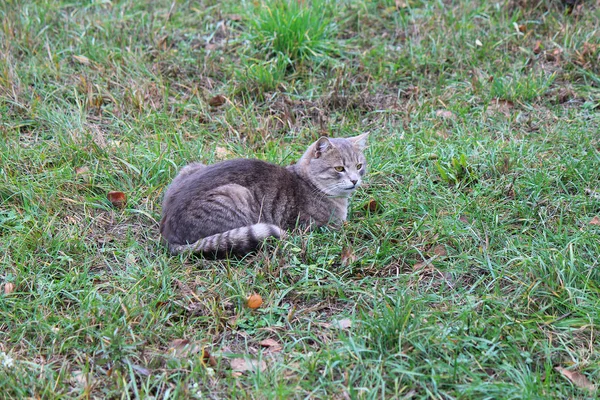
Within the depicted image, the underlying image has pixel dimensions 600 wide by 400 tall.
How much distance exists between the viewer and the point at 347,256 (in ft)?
13.5

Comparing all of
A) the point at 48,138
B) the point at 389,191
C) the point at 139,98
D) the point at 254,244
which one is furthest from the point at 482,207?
the point at 48,138

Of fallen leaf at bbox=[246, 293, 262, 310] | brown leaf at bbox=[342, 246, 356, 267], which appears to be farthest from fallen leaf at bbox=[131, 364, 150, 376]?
brown leaf at bbox=[342, 246, 356, 267]

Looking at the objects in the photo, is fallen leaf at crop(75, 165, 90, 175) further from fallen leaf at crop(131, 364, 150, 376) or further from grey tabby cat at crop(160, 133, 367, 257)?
fallen leaf at crop(131, 364, 150, 376)

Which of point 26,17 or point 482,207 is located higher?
point 26,17

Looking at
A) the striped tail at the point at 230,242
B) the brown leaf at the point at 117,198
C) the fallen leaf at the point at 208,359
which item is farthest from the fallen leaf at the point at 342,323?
the brown leaf at the point at 117,198

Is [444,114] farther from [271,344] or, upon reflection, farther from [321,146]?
[271,344]

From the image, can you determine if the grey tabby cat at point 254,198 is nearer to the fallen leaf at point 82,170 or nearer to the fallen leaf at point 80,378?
the fallen leaf at point 82,170

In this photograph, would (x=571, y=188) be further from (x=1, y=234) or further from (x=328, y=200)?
(x=1, y=234)

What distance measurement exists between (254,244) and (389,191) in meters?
1.25

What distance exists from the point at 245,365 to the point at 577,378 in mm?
1585

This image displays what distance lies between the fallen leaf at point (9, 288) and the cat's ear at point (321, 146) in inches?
85.5

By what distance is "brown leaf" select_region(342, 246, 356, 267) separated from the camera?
4086mm

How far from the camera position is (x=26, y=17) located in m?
6.65

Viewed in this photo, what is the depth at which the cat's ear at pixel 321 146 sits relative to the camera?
472 centimetres
